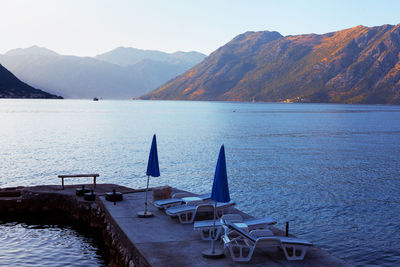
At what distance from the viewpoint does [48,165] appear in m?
48.0

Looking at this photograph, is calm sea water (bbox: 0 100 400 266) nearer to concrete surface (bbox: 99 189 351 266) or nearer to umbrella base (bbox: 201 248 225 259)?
concrete surface (bbox: 99 189 351 266)

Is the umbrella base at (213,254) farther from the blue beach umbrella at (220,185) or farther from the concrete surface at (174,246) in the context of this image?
the blue beach umbrella at (220,185)

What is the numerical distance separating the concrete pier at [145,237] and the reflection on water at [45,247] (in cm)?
127

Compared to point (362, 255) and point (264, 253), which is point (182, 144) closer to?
point (362, 255)

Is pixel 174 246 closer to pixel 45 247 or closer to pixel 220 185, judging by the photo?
pixel 220 185

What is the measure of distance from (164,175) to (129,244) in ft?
89.0

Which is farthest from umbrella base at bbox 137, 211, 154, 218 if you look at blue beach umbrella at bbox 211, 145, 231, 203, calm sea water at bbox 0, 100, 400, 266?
calm sea water at bbox 0, 100, 400, 266

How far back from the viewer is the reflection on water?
63.9 ft

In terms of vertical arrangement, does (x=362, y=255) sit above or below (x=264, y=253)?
below

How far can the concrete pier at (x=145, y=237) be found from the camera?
13375mm

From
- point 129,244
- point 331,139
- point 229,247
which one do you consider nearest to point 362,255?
point 229,247

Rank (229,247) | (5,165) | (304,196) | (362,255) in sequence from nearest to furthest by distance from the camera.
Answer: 1. (229,247)
2. (362,255)
3. (304,196)
4. (5,165)

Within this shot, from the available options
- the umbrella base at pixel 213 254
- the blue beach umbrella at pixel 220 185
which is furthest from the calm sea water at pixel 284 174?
the blue beach umbrella at pixel 220 185

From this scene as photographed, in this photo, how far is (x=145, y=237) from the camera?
1565cm
